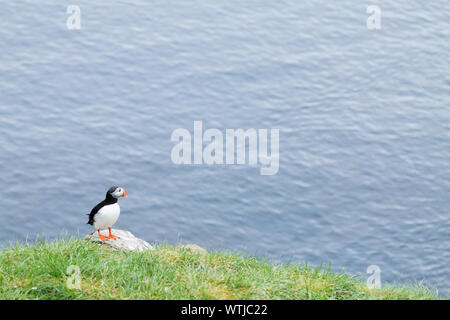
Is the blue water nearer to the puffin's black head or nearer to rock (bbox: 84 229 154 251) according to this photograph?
rock (bbox: 84 229 154 251)

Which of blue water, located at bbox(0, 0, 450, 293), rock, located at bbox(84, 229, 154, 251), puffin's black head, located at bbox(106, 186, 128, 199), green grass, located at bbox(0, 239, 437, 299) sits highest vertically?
blue water, located at bbox(0, 0, 450, 293)

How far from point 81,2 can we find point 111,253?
2953 cm

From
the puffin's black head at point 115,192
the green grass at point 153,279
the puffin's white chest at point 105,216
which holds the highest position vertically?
the puffin's black head at point 115,192

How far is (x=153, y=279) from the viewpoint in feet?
33.7

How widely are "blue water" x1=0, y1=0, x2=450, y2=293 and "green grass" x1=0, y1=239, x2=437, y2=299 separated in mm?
11758

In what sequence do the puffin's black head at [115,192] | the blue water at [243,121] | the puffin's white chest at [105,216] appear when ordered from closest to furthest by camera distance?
the puffin's white chest at [105,216], the puffin's black head at [115,192], the blue water at [243,121]

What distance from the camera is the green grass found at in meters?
9.95

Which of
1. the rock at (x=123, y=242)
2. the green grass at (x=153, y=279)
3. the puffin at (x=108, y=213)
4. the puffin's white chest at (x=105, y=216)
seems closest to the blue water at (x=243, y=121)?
the rock at (x=123, y=242)

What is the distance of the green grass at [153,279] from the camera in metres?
9.95

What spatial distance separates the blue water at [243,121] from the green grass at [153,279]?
1176 centimetres

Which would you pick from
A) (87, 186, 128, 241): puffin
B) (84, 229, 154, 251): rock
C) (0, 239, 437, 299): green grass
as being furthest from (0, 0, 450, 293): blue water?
(0, 239, 437, 299): green grass

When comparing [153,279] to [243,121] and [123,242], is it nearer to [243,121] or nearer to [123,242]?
[123,242]

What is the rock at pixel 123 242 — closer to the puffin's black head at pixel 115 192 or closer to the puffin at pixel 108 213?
the puffin at pixel 108 213

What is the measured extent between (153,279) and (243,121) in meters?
20.2
